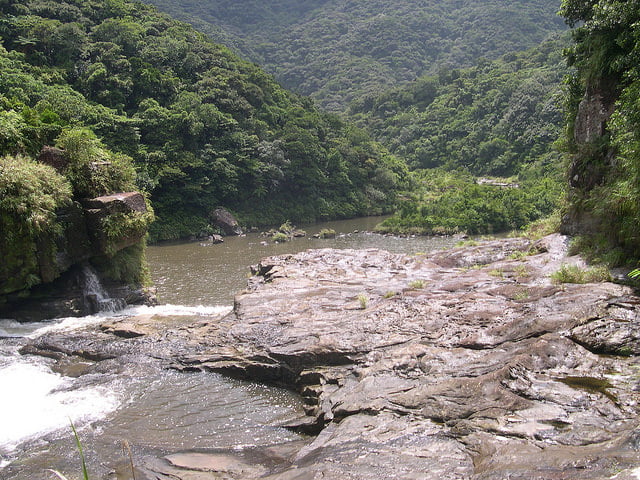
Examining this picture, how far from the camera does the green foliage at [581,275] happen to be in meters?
11.3

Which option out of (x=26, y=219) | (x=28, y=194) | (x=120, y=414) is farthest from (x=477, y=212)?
(x=120, y=414)

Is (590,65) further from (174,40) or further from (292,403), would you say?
(174,40)

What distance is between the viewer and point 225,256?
3170 cm

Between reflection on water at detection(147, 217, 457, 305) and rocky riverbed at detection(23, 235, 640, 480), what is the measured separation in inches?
255

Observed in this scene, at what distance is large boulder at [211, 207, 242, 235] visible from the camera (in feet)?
137

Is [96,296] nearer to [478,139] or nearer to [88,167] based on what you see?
[88,167]

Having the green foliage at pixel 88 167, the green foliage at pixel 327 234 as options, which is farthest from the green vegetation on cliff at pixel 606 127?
the green foliage at pixel 327 234

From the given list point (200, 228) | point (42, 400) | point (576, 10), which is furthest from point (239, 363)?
point (200, 228)

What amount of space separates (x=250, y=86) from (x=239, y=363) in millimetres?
44520

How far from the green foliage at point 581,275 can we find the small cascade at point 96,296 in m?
14.9

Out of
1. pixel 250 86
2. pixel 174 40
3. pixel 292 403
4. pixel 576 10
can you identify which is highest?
pixel 174 40

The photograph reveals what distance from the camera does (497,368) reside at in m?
8.32

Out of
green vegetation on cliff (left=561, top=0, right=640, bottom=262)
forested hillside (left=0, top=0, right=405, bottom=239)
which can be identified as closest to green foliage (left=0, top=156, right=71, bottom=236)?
green vegetation on cliff (left=561, top=0, right=640, bottom=262)

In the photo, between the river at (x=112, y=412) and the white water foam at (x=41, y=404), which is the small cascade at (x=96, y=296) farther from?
the white water foam at (x=41, y=404)
